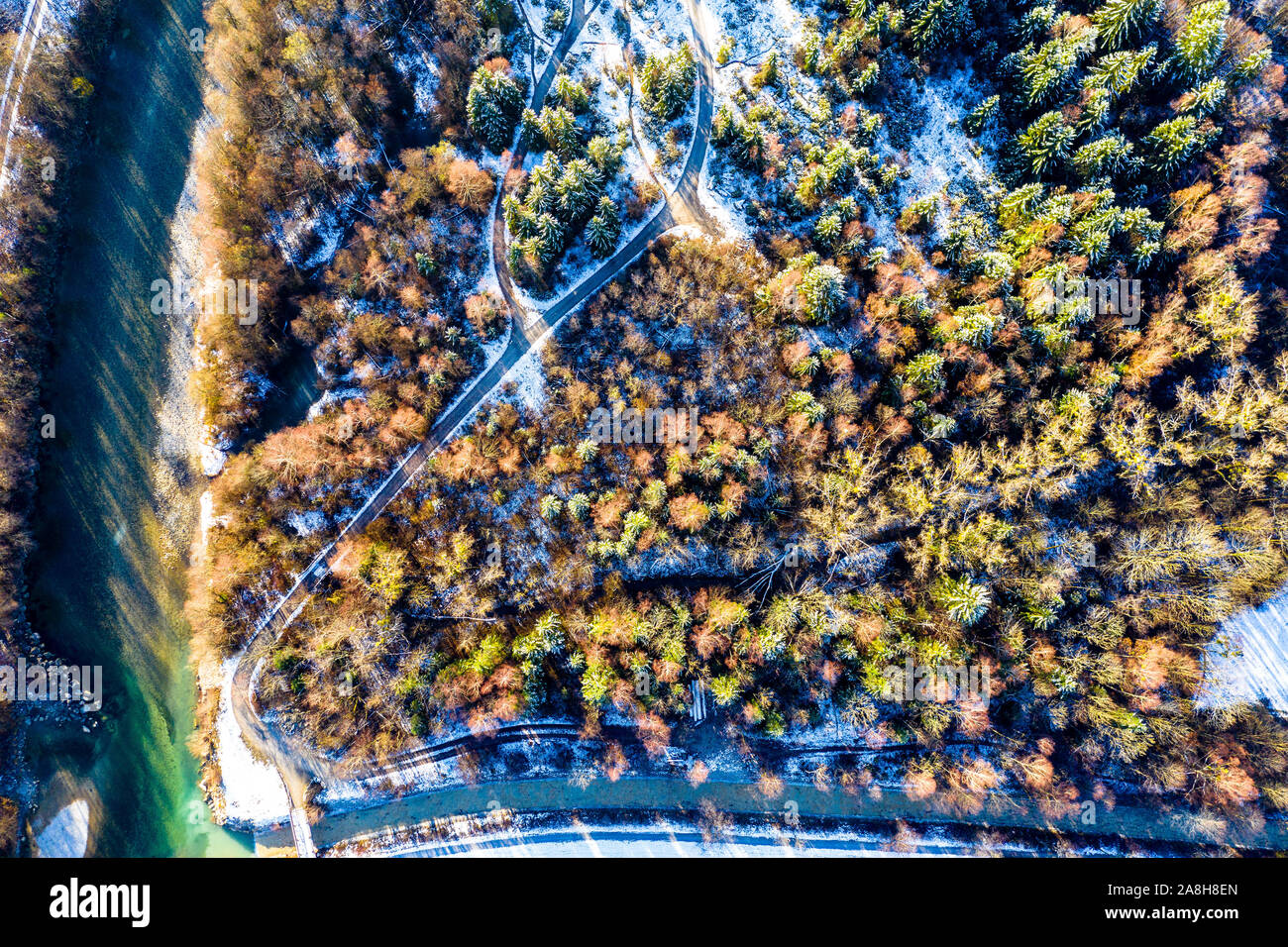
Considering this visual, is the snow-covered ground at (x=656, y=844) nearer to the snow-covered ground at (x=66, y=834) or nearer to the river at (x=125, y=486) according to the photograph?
the river at (x=125, y=486)

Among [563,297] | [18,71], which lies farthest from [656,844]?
[18,71]

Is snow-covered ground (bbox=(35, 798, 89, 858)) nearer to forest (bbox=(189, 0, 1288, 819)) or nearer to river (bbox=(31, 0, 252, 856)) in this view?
river (bbox=(31, 0, 252, 856))

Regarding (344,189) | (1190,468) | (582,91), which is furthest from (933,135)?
(344,189)

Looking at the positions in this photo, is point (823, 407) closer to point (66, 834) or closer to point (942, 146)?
point (942, 146)

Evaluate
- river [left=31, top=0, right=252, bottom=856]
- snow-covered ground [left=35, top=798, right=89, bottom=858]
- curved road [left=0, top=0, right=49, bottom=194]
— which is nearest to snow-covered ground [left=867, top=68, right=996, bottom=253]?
river [left=31, top=0, right=252, bottom=856]

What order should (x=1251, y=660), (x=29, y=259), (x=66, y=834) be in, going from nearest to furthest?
(x=1251, y=660)
(x=66, y=834)
(x=29, y=259)

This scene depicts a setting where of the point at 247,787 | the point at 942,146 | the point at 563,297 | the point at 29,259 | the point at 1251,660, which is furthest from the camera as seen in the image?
the point at 563,297
